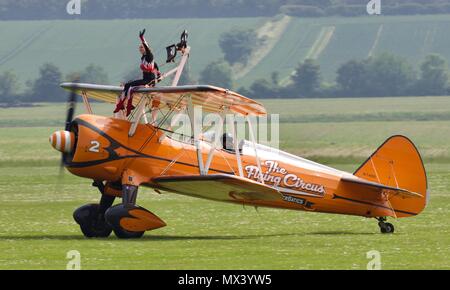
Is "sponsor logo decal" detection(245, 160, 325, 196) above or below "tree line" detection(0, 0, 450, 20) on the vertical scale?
below

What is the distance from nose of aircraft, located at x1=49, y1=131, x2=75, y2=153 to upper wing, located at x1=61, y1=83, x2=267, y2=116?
134 cm

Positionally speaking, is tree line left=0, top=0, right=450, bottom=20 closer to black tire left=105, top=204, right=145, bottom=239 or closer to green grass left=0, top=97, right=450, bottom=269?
green grass left=0, top=97, right=450, bottom=269

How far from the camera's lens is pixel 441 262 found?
51.7ft

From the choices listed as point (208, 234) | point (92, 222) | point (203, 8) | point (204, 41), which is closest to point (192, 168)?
point (208, 234)

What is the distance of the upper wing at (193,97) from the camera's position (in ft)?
60.5

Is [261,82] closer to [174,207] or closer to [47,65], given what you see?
[47,65]

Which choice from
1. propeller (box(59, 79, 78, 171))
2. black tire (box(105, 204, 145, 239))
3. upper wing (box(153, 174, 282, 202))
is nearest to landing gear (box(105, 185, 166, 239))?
black tire (box(105, 204, 145, 239))

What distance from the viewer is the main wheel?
19781mm

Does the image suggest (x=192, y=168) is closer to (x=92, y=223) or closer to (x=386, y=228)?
(x=92, y=223)

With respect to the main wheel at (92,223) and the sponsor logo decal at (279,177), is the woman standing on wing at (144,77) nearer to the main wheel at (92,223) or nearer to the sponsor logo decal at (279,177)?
the main wheel at (92,223)

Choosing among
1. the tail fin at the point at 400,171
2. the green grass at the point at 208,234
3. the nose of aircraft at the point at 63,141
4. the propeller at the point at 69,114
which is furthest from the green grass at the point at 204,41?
the nose of aircraft at the point at 63,141

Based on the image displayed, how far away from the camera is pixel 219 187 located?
19094mm


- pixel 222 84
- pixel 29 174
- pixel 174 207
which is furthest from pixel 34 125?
pixel 174 207

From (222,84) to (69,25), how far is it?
25753mm
